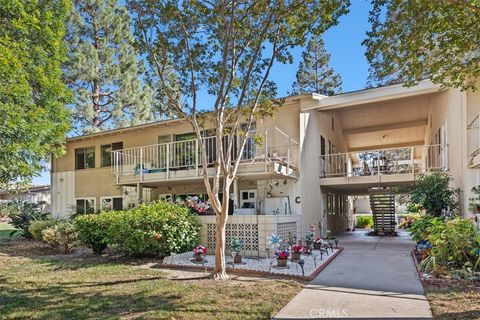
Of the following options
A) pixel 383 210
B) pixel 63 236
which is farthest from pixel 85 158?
pixel 383 210

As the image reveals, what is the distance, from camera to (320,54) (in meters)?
34.4

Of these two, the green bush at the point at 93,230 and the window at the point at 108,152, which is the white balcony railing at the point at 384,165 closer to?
the green bush at the point at 93,230

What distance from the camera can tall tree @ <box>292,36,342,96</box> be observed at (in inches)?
1347

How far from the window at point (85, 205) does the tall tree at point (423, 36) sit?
1572 cm

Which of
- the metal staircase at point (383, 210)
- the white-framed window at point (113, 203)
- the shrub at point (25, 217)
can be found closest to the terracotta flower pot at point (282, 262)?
the metal staircase at point (383, 210)

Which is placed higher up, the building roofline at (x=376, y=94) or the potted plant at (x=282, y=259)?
the building roofline at (x=376, y=94)

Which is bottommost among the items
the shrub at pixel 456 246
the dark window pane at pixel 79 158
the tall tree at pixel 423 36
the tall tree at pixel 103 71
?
the shrub at pixel 456 246

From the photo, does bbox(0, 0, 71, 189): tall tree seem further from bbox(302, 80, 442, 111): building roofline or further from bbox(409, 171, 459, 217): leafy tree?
bbox(409, 171, 459, 217): leafy tree

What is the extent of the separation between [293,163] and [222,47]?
5784 millimetres

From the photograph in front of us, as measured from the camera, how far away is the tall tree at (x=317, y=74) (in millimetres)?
34219

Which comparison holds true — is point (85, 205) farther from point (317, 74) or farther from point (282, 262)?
point (317, 74)

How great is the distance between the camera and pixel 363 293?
21.4 feet

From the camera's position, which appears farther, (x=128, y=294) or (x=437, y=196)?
(x=437, y=196)

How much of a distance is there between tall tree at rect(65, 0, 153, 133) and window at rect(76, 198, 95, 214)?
28.6 ft
